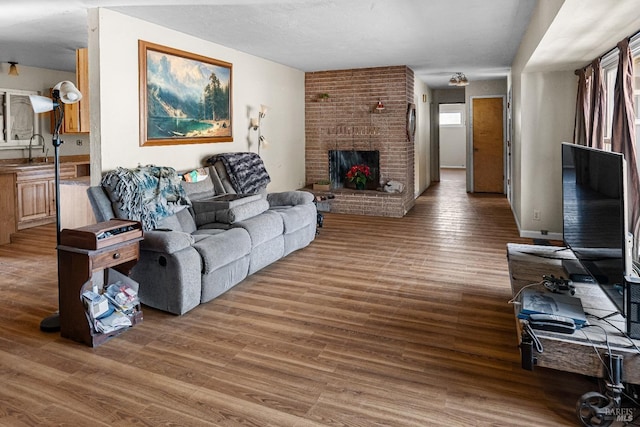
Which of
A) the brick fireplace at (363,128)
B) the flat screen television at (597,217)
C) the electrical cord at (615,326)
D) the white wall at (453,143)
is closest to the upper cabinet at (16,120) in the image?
the brick fireplace at (363,128)

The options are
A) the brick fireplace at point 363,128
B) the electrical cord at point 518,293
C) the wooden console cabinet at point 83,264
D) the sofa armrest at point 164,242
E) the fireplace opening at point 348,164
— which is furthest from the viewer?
the fireplace opening at point 348,164

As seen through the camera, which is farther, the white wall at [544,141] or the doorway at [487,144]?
the doorway at [487,144]

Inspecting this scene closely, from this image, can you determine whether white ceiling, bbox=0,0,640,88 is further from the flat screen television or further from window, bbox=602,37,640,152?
the flat screen television

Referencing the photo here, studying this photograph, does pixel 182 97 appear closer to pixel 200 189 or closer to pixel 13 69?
pixel 200 189

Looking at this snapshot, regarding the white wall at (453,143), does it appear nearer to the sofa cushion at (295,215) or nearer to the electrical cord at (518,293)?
the sofa cushion at (295,215)

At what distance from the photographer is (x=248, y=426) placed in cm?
200

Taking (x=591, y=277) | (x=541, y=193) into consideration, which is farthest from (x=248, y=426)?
(x=541, y=193)

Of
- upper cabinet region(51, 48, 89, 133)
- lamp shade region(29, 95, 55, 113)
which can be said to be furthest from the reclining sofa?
upper cabinet region(51, 48, 89, 133)

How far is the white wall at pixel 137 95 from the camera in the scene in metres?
4.01

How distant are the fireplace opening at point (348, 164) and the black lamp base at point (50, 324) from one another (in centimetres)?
542

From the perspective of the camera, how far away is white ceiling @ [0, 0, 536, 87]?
3934mm

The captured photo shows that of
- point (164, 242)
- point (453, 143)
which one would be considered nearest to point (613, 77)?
point (164, 242)

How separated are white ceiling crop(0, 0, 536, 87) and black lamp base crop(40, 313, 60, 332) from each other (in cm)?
251

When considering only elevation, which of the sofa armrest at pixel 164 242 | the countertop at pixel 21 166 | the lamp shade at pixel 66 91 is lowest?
the sofa armrest at pixel 164 242
